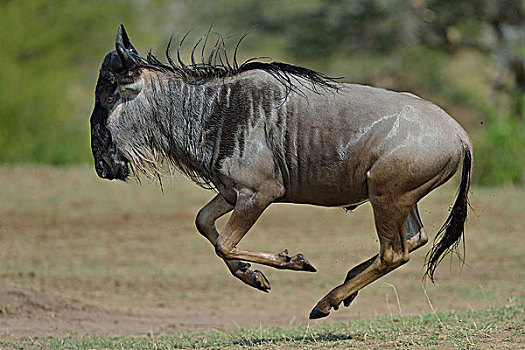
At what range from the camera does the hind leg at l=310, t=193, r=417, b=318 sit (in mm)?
6113

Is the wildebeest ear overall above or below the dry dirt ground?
above

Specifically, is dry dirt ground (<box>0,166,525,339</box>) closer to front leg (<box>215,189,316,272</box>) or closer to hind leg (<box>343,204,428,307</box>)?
hind leg (<box>343,204,428,307</box>)

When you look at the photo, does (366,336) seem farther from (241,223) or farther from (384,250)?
(241,223)

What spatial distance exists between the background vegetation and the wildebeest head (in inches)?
373

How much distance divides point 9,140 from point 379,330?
606 inches

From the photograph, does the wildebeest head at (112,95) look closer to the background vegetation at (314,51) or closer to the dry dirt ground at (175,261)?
the dry dirt ground at (175,261)

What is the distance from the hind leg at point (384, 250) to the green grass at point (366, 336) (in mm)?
321

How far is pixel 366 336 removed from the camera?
6547 mm

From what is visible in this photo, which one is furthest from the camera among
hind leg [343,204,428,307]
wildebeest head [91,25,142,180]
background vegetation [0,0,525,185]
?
background vegetation [0,0,525,185]

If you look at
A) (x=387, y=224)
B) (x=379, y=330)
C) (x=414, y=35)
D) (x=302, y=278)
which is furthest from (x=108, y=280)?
(x=414, y=35)

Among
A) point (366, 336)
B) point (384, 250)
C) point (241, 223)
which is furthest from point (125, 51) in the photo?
point (366, 336)

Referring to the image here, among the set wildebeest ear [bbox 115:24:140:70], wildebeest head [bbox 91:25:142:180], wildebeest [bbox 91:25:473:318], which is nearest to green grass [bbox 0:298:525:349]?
wildebeest [bbox 91:25:473:318]

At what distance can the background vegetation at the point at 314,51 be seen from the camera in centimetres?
2062

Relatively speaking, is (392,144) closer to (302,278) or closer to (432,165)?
(432,165)
